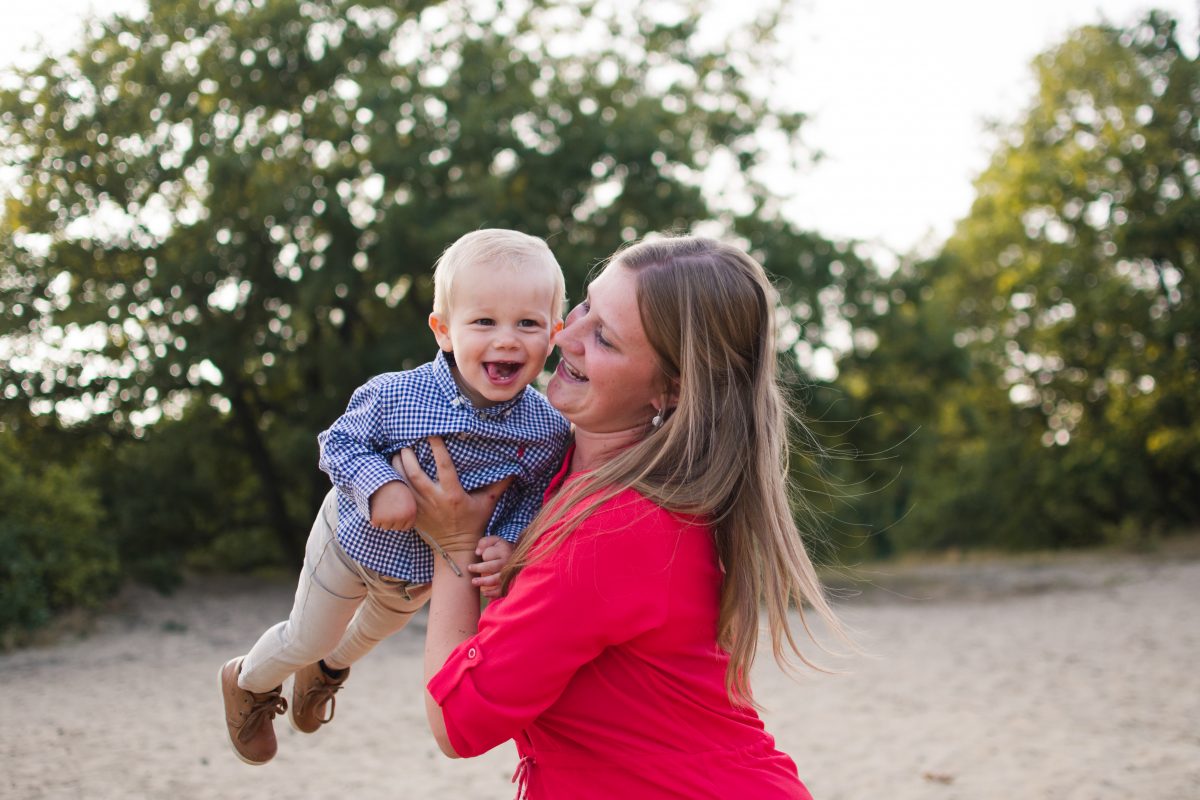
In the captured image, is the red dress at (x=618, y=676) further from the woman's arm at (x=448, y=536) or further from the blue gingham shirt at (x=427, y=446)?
the blue gingham shirt at (x=427, y=446)

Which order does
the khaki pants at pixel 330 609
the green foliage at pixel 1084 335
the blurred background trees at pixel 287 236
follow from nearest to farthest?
the khaki pants at pixel 330 609 → the blurred background trees at pixel 287 236 → the green foliage at pixel 1084 335

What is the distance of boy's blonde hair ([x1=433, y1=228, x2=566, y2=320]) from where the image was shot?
2672mm

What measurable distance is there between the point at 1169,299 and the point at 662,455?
27.2 m

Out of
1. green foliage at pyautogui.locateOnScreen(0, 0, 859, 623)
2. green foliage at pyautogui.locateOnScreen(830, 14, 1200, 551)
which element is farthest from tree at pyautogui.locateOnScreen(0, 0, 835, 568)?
green foliage at pyautogui.locateOnScreen(830, 14, 1200, 551)

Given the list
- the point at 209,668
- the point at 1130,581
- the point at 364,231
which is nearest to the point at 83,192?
the point at 364,231

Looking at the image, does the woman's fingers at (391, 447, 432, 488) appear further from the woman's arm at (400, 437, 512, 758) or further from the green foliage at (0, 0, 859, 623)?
the green foliage at (0, 0, 859, 623)

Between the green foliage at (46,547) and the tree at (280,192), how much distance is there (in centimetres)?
178

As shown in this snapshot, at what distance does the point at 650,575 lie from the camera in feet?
6.58

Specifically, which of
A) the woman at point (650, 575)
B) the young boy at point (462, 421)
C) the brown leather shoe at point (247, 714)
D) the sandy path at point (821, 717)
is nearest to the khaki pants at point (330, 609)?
the young boy at point (462, 421)

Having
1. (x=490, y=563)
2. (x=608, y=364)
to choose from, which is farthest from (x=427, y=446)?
(x=608, y=364)

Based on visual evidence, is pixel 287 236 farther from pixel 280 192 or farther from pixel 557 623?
pixel 557 623

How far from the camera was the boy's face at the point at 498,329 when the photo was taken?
2641mm

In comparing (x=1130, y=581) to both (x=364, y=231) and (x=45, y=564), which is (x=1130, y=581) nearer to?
(x=364, y=231)

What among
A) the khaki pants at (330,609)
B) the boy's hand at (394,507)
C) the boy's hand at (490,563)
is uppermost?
the boy's hand at (394,507)
